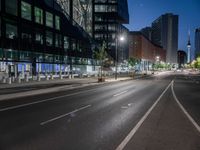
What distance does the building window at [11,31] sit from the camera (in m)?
53.1

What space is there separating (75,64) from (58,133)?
71752 mm

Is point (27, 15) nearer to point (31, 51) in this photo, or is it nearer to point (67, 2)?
point (31, 51)

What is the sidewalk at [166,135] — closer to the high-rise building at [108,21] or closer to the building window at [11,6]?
the building window at [11,6]

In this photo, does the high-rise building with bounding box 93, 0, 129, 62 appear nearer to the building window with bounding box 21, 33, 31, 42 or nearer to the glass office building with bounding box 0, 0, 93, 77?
the glass office building with bounding box 0, 0, 93, 77

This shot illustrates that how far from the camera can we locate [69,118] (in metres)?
12.1

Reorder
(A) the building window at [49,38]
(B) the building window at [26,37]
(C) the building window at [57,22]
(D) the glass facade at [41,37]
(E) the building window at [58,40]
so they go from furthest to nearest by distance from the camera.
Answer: (C) the building window at [57,22] < (E) the building window at [58,40] < (A) the building window at [49,38] < (B) the building window at [26,37] < (D) the glass facade at [41,37]

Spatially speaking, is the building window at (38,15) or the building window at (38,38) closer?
the building window at (38,38)

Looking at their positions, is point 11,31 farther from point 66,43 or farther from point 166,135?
point 166,135

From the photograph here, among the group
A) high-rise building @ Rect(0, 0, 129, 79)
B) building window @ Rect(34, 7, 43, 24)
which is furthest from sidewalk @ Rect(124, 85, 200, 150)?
building window @ Rect(34, 7, 43, 24)

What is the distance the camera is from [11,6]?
2156 inches

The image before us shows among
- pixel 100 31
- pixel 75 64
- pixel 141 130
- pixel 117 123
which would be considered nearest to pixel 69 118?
pixel 117 123

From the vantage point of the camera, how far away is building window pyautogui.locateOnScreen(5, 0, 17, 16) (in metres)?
53.5

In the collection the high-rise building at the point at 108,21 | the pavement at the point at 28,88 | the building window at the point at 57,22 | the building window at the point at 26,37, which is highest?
the high-rise building at the point at 108,21

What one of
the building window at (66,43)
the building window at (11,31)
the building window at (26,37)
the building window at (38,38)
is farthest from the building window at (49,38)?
the building window at (11,31)
